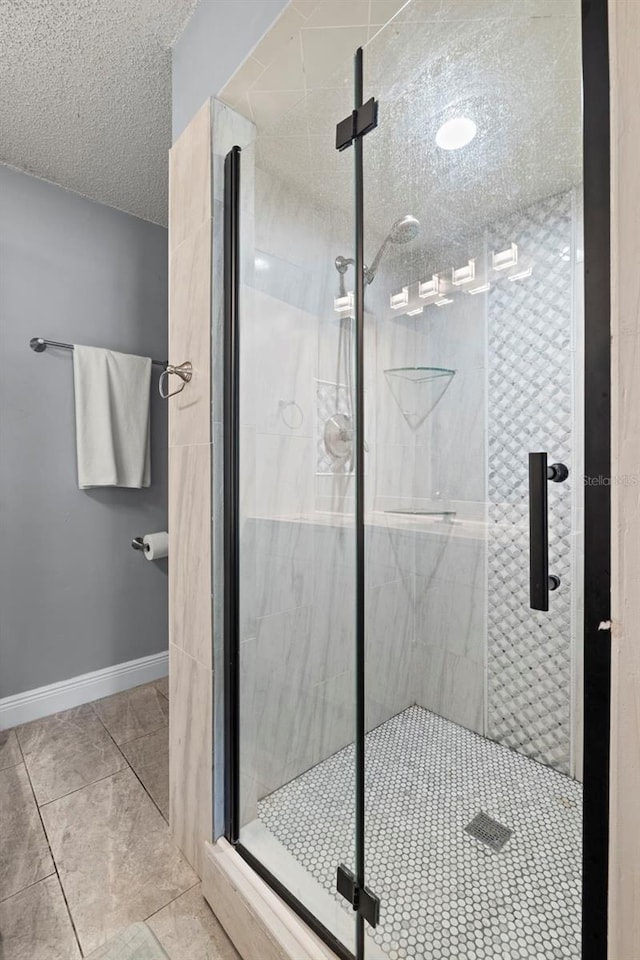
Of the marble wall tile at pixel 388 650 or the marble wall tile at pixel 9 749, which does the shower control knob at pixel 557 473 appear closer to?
the marble wall tile at pixel 388 650

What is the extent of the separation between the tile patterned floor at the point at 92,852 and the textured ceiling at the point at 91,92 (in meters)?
2.47

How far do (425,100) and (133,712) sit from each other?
258 centimetres

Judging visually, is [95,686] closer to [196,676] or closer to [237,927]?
[196,676]

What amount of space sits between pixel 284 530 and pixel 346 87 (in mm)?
1159

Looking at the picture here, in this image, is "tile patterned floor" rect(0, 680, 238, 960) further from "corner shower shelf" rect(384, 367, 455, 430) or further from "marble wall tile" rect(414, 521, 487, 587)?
"corner shower shelf" rect(384, 367, 455, 430)

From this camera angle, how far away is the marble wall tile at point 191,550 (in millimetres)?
1241

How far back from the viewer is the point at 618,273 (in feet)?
1.75

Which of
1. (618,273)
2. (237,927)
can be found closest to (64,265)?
(618,273)

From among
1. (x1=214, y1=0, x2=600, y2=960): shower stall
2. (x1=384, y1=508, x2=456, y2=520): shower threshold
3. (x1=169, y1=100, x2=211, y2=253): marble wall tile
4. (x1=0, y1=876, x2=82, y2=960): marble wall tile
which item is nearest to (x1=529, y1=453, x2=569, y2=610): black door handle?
(x1=214, y1=0, x2=600, y2=960): shower stall

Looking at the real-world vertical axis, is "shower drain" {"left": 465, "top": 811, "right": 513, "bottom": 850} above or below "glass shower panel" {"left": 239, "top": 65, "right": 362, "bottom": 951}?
below

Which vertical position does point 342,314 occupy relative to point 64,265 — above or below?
below

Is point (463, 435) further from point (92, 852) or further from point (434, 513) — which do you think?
point (92, 852)

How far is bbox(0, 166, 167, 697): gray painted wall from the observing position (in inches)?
78.5

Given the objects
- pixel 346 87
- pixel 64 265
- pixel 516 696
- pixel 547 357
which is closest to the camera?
pixel 346 87
